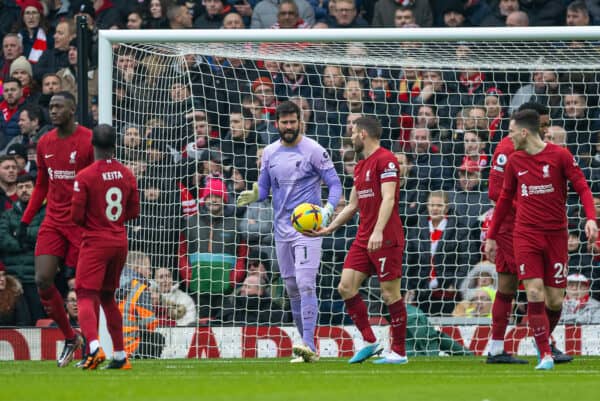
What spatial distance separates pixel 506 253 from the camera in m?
10.5

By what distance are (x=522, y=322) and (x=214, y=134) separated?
3991mm

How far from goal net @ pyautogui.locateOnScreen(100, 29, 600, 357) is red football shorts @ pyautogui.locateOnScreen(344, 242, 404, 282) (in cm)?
209

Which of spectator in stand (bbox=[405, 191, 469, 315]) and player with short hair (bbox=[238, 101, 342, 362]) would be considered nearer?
player with short hair (bbox=[238, 101, 342, 362])

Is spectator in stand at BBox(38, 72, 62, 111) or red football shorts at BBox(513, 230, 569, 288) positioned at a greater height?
spectator in stand at BBox(38, 72, 62, 111)

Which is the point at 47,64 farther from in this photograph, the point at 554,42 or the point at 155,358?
the point at 554,42

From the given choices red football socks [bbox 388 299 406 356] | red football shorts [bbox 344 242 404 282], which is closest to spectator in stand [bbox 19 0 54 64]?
red football shorts [bbox 344 242 404 282]

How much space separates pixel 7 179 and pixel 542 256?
704 centimetres

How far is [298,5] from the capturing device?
16.1 meters

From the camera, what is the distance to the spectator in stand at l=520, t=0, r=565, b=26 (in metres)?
15.4

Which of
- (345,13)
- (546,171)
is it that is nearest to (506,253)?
(546,171)

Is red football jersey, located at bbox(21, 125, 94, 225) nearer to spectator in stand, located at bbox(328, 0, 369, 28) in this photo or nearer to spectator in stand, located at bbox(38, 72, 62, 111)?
spectator in stand, located at bbox(38, 72, 62, 111)

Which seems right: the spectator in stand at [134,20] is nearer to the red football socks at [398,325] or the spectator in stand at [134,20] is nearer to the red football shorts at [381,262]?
the red football shorts at [381,262]

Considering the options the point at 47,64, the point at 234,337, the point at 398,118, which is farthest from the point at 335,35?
the point at 47,64

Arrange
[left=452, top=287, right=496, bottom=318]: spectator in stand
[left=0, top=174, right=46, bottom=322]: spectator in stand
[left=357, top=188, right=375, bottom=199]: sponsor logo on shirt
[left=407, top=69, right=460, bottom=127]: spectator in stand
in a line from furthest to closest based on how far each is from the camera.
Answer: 1. [left=407, top=69, right=460, bottom=127]: spectator in stand
2. [left=0, top=174, right=46, bottom=322]: spectator in stand
3. [left=452, top=287, right=496, bottom=318]: spectator in stand
4. [left=357, top=188, right=375, bottom=199]: sponsor logo on shirt
